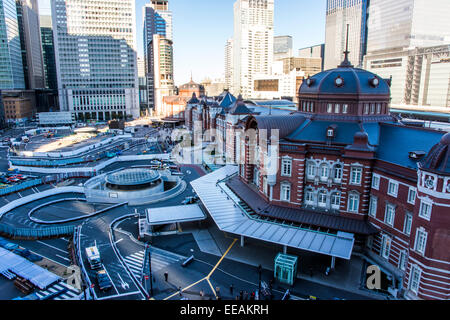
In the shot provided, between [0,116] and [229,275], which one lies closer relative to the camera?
[229,275]

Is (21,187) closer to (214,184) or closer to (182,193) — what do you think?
(182,193)

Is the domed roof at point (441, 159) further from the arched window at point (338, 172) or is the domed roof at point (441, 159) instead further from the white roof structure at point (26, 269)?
the white roof structure at point (26, 269)

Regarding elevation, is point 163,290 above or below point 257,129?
below

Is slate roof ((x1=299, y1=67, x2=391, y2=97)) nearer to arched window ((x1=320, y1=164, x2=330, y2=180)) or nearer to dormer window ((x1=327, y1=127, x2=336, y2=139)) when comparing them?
dormer window ((x1=327, y1=127, x2=336, y2=139))

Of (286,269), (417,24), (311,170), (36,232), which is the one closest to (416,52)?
(417,24)

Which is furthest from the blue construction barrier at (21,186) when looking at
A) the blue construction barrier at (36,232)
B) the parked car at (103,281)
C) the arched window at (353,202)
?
the arched window at (353,202)

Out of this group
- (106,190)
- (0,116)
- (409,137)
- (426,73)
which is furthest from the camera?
(0,116)
